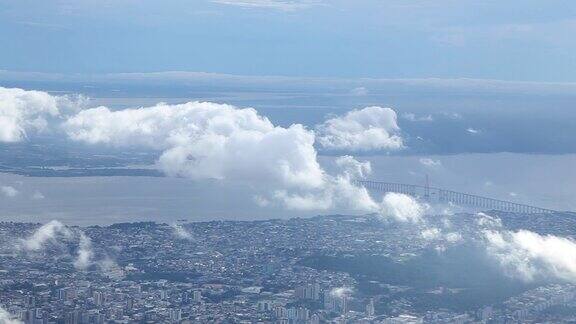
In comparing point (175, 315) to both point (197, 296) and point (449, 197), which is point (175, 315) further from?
point (449, 197)

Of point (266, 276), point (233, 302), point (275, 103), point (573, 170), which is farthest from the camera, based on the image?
point (275, 103)

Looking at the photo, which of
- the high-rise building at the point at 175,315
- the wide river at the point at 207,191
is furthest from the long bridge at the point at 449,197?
the high-rise building at the point at 175,315

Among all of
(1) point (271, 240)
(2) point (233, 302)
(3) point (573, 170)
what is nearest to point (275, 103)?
(3) point (573, 170)

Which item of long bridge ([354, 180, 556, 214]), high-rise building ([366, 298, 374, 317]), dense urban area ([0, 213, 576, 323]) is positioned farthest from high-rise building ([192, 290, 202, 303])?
long bridge ([354, 180, 556, 214])

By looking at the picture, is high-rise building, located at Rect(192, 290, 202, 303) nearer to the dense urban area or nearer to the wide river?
the dense urban area

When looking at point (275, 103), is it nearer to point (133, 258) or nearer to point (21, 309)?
point (133, 258)

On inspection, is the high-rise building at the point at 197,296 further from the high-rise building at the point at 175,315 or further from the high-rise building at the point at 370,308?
the high-rise building at the point at 370,308
